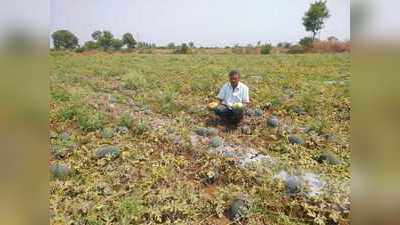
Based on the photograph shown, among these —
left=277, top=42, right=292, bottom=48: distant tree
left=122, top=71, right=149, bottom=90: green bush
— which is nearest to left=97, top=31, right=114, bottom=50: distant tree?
left=122, top=71, right=149, bottom=90: green bush

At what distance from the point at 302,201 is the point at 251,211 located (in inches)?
14.7

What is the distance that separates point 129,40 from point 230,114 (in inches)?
40.9

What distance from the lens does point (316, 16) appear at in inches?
116

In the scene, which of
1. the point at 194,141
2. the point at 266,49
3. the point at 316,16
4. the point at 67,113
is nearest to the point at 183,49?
the point at 266,49

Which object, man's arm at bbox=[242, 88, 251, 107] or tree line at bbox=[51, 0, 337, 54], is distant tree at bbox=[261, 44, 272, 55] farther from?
man's arm at bbox=[242, 88, 251, 107]

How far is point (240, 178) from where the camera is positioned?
10.4 ft

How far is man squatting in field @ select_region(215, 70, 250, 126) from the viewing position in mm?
3447

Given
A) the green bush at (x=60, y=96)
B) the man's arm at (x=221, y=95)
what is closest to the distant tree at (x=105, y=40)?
the green bush at (x=60, y=96)

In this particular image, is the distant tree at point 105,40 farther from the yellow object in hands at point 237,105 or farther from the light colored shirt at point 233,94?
the yellow object in hands at point 237,105

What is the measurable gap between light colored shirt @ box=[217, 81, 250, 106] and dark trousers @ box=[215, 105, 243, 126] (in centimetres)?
6

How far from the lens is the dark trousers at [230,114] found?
3538mm

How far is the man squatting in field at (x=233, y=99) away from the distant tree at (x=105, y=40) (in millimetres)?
1000
